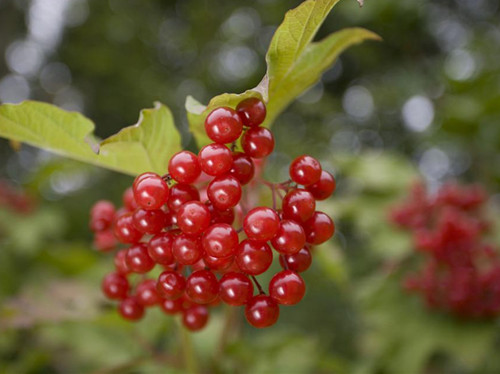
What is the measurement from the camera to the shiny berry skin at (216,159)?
2.35 feet

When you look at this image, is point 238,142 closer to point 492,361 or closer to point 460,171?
point 492,361

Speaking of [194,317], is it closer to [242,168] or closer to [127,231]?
[127,231]

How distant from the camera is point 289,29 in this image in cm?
76

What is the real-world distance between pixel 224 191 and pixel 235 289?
158 mm

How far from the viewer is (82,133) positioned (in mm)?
836

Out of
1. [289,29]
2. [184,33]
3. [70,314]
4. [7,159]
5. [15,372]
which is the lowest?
[7,159]

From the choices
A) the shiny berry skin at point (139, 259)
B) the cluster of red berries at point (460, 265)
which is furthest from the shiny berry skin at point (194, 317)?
the cluster of red berries at point (460, 265)

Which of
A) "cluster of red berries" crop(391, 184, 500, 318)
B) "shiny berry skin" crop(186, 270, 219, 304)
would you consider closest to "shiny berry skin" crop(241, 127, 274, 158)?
"shiny berry skin" crop(186, 270, 219, 304)

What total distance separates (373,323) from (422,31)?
2.90 meters

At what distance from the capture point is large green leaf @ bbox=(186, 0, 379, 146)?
741 mm

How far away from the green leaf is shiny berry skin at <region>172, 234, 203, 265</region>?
198 mm

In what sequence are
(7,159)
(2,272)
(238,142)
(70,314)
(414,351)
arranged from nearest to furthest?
(238,142) → (70,314) → (414,351) → (2,272) → (7,159)

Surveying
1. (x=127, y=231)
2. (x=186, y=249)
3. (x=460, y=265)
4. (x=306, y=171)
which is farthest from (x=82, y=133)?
(x=460, y=265)

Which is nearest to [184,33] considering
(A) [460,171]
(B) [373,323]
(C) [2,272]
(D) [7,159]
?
(D) [7,159]
